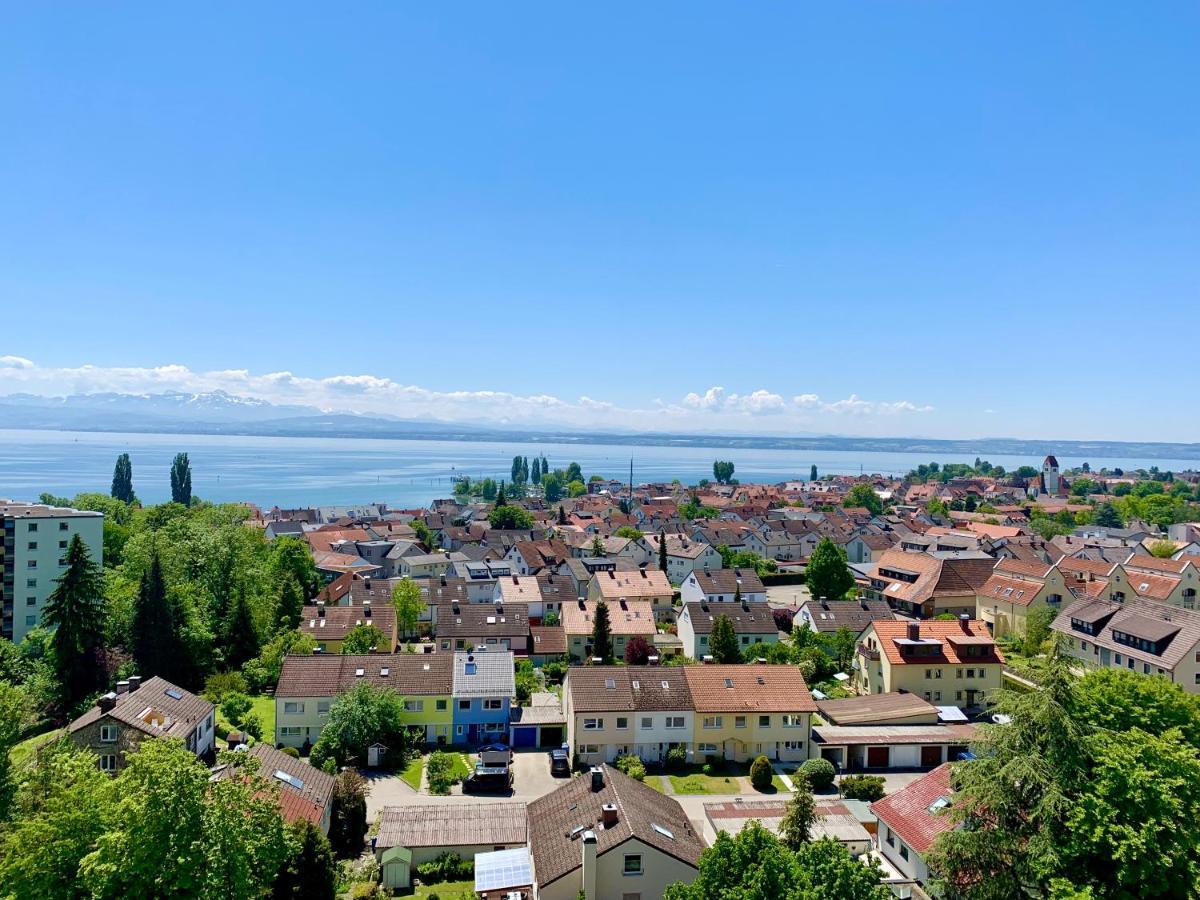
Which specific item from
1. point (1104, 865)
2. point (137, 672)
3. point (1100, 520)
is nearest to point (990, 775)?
point (1104, 865)

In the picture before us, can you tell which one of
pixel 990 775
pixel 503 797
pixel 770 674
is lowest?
pixel 503 797

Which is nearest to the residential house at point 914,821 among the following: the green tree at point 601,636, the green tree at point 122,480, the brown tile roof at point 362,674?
the brown tile roof at point 362,674

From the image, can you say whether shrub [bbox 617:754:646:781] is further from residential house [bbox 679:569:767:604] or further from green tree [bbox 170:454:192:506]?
green tree [bbox 170:454:192:506]

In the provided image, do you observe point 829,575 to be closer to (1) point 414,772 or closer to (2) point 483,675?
(2) point 483,675

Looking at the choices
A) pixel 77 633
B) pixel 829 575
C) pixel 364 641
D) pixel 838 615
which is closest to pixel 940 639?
pixel 838 615

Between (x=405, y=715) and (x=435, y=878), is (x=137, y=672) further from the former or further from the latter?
(x=435, y=878)

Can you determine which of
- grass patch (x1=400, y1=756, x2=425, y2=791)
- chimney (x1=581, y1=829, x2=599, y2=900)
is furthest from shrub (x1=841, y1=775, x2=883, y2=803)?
grass patch (x1=400, y1=756, x2=425, y2=791)
